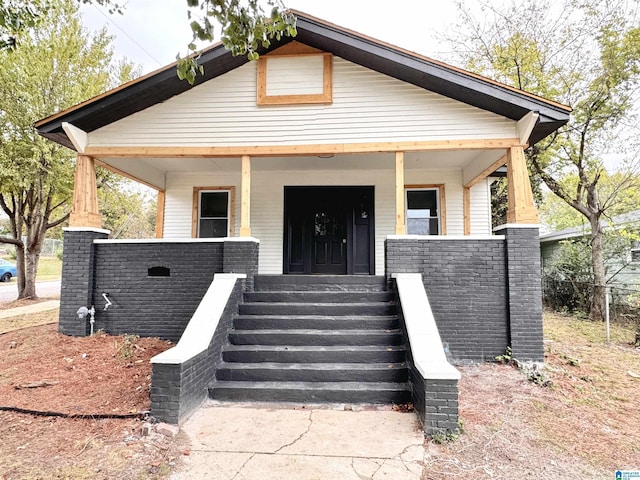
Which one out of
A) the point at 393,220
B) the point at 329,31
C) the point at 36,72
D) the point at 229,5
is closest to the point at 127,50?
the point at 36,72

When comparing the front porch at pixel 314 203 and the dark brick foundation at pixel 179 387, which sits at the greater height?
the front porch at pixel 314 203

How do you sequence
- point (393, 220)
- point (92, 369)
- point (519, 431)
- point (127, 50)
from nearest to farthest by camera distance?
point (519, 431) < point (92, 369) < point (393, 220) < point (127, 50)

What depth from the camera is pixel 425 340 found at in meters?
3.93

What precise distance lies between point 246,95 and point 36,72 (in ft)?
26.3

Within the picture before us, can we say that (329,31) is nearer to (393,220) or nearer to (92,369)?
(393,220)

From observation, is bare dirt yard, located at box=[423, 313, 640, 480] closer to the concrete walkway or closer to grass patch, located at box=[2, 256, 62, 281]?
the concrete walkway

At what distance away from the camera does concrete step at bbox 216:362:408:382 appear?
413cm

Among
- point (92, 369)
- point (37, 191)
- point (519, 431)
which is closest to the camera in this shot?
point (519, 431)

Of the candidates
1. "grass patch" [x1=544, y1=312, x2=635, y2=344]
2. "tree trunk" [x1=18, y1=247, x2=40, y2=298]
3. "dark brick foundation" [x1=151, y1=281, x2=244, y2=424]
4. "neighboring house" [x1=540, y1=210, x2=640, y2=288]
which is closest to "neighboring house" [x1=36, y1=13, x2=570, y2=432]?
"dark brick foundation" [x1=151, y1=281, x2=244, y2=424]

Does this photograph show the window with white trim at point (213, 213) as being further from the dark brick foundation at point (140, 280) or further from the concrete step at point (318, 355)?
the concrete step at point (318, 355)

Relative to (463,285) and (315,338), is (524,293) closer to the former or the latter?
(463,285)

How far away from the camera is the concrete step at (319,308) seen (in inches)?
203

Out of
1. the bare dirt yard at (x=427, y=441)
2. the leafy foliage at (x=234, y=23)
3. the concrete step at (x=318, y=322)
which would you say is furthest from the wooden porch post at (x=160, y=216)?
the leafy foliage at (x=234, y=23)

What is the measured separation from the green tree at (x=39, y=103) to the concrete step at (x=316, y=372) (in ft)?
31.9
